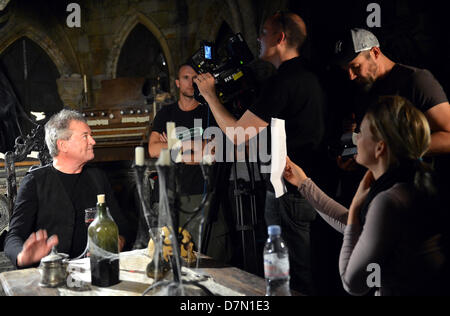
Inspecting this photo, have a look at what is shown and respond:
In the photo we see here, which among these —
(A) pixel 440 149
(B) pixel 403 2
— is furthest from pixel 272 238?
(B) pixel 403 2

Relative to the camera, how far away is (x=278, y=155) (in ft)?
5.56

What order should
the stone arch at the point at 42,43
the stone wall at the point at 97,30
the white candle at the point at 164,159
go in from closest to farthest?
the white candle at the point at 164,159, the stone wall at the point at 97,30, the stone arch at the point at 42,43

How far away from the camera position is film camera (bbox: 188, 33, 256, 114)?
2176 mm

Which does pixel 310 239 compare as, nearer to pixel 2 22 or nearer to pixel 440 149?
pixel 440 149

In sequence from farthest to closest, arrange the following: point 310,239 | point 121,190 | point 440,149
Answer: point 121,190
point 310,239
point 440,149

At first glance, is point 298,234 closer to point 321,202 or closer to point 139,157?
point 321,202

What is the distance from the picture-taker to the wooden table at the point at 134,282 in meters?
1.28

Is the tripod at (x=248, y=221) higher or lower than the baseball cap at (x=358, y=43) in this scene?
lower

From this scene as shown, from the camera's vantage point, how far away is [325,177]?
78.2 inches

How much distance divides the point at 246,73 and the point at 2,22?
15.0 ft

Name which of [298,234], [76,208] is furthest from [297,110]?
[76,208]

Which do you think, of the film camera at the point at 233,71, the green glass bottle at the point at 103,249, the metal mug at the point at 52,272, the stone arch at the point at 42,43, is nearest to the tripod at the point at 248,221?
the film camera at the point at 233,71

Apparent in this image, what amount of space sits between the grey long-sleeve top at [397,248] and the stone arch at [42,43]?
5.34 m

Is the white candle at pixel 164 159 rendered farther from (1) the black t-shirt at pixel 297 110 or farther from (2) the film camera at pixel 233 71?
(2) the film camera at pixel 233 71
